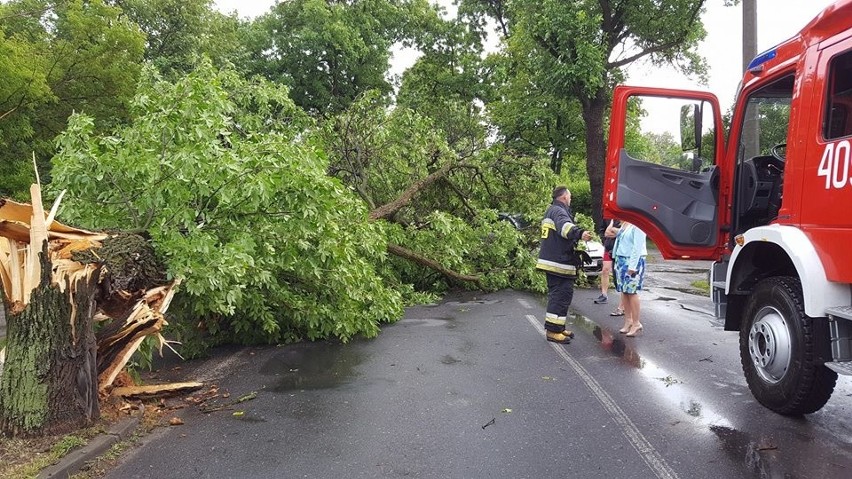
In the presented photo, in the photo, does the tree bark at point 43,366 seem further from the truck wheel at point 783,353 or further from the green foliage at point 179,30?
the green foliage at point 179,30

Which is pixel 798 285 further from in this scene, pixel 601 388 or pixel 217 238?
pixel 217 238

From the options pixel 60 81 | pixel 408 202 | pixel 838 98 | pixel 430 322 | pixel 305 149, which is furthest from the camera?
pixel 60 81

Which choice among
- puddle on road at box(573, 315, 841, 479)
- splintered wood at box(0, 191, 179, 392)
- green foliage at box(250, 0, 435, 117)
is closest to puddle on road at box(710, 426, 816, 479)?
puddle on road at box(573, 315, 841, 479)

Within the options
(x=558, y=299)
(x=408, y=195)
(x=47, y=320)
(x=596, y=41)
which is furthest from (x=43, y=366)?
(x=596, y=41)

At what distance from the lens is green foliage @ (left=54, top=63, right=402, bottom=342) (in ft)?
16.5

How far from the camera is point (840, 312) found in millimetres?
3412

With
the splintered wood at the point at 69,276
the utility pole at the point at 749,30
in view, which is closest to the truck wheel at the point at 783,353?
the splintered wood at the point at 69,276

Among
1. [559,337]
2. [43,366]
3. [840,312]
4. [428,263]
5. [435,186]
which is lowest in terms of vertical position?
[559,337]

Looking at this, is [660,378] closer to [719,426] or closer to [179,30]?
[719,426]

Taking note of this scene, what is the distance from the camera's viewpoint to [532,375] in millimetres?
5324

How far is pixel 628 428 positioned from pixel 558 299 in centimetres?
247

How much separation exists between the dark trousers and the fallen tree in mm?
4310

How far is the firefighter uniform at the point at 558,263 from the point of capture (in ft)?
20.7

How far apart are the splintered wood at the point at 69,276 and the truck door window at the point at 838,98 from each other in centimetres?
479
